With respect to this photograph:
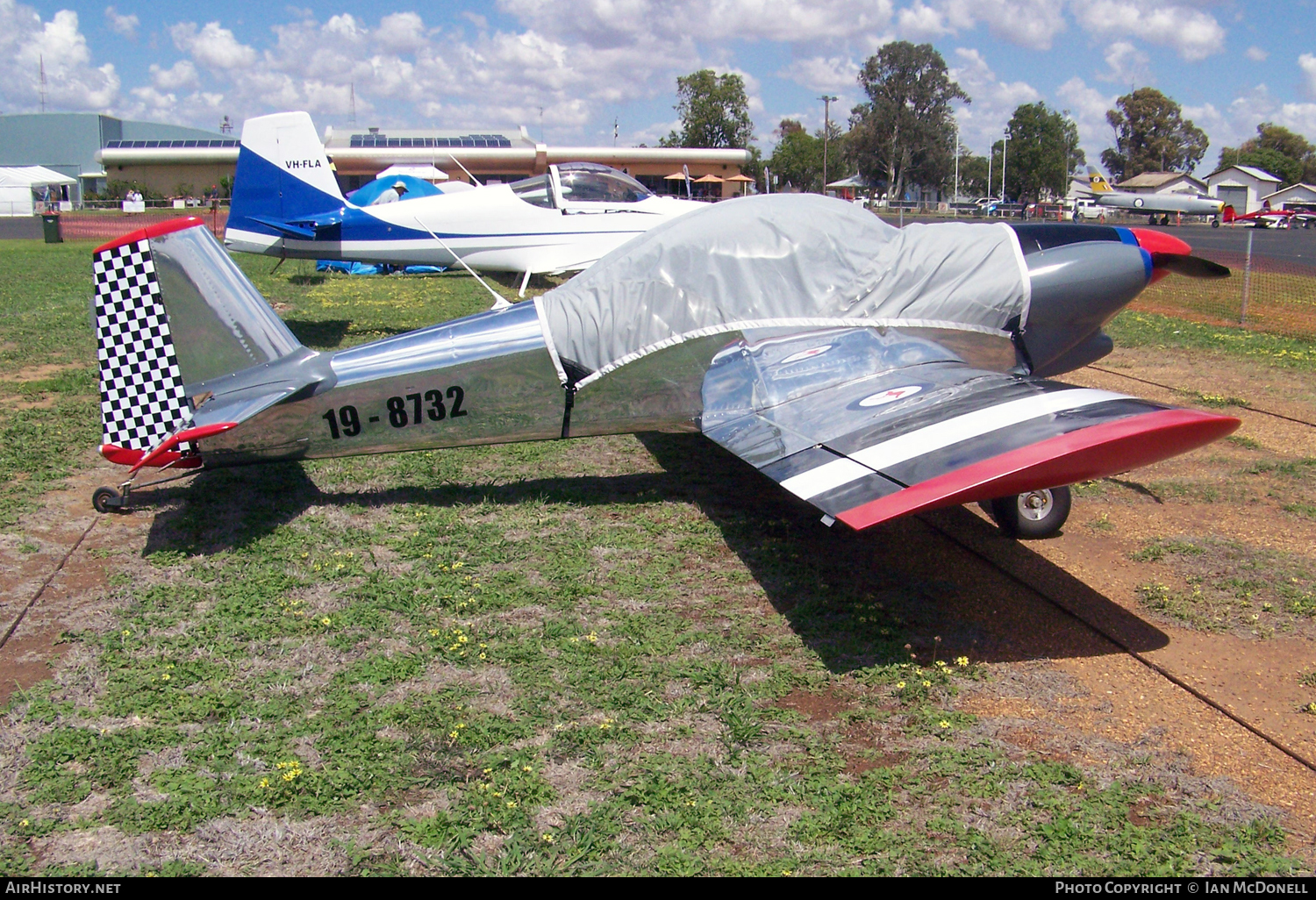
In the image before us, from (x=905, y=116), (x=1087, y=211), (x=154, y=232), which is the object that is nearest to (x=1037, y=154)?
(x=905, y=116)

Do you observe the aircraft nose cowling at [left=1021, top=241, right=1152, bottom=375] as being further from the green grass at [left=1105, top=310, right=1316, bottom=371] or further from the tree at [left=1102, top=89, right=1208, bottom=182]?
the tree at [left=1102, top=89, right=1208, bottom=182]

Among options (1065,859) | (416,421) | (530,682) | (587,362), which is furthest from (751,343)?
(1065,859)

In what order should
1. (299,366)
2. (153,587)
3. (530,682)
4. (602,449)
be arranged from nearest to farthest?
(530,682)
(153,587)
(299,366)
(602,449)

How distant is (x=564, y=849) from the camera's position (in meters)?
3.08

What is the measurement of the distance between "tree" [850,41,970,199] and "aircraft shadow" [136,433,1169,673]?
302 feet

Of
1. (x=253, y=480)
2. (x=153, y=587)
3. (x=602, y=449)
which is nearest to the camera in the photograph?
(x=153, y=587)

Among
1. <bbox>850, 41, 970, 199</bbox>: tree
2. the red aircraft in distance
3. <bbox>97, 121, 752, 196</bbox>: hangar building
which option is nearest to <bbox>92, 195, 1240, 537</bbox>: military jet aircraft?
<bbox>97, 121, 752, 196</bbox>: hangar building

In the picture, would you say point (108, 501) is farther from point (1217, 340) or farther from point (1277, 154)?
point (1277, 154)

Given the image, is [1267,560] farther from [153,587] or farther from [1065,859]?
[153,587]

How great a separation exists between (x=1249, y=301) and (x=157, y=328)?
18.5m

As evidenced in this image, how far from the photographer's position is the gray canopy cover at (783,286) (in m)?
6.11

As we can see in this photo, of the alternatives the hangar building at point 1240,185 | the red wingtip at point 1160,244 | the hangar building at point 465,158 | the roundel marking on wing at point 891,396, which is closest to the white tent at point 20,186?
the hangar building at point 465,158

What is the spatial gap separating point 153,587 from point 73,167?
134 m

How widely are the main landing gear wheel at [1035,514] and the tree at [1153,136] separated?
13162cm
